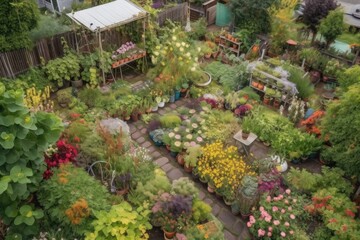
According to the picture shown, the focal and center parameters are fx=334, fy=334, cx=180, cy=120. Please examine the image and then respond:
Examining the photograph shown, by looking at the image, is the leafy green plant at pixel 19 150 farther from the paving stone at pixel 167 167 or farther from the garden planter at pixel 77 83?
the garden planter at pixel 77 83

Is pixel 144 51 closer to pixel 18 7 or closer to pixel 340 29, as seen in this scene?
pixel 18 7

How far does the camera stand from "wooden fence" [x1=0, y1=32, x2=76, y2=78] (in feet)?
28.5

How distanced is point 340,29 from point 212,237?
792cm

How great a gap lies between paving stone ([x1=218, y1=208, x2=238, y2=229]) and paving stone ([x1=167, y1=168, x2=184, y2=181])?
123 cm

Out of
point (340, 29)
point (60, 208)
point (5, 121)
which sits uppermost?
point (5, 121)

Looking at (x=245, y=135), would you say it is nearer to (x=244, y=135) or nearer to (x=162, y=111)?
(x=244, y=135)

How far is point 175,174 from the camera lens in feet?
24.4

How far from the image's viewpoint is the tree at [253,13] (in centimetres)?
1088

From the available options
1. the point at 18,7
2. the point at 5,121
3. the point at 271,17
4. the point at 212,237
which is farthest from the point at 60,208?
the point at 271,17

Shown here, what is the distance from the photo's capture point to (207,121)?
8.27m

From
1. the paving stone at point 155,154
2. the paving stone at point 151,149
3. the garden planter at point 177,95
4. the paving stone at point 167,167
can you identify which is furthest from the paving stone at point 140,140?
the garden planter at point 177,95

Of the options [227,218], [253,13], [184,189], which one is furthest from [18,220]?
[253,13]

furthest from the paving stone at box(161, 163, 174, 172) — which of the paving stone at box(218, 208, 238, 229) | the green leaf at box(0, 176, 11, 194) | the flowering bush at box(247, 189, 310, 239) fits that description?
the green leaf at box(0, 176, 11, 194)

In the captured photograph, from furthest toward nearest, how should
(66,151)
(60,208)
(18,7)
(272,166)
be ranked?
1. (18,7)
2. (272,166)
3. (66,151)
4. (60,208)
